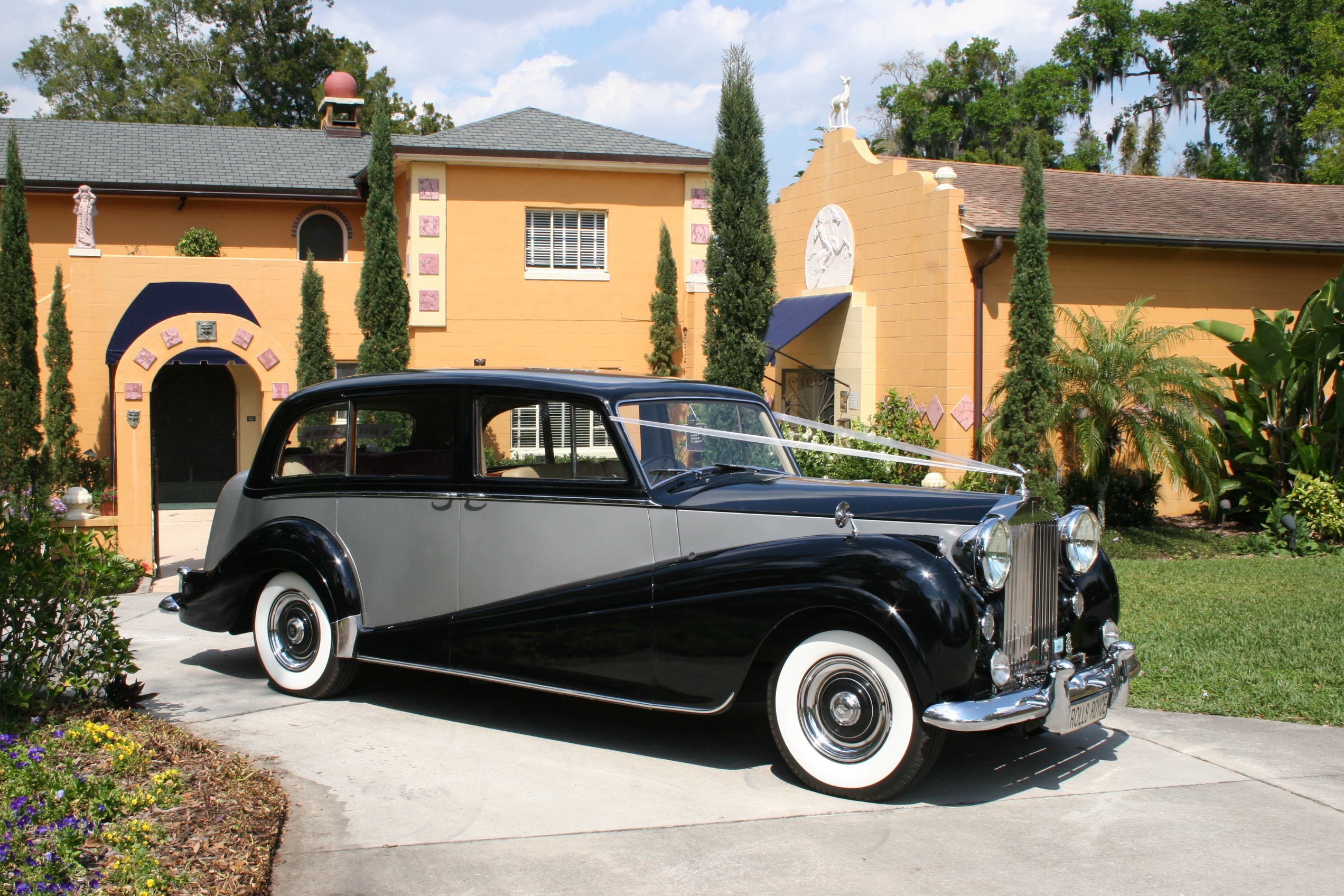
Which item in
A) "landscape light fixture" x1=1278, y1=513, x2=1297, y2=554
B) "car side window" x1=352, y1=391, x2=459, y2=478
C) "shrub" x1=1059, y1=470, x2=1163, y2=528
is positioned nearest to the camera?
"car side window" x1=352, y1=391, x2=459, y2=478

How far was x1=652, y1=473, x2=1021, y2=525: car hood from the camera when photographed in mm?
4824

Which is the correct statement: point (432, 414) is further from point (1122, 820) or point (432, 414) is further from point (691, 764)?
point (1122, 820)

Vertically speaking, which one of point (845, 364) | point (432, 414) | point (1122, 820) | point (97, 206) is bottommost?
point (1122, 820)

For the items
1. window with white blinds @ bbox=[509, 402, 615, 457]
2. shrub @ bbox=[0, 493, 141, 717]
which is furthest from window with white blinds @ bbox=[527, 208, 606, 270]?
shrub @ bbox=[0, 493, 141, 717]

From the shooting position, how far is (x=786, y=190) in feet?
58.3

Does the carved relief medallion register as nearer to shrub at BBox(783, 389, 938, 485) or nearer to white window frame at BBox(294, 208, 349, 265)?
shrub at BBox(783, 389, 938, 485)

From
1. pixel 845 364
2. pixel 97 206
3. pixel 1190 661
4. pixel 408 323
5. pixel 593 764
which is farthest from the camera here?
pixel 97 206

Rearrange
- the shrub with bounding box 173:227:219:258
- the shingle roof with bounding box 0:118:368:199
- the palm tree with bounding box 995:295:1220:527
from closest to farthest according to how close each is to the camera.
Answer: the palm tree with bounding box 995:295:1220:527, the shrub with bounding box 173:227:219:258, the shingle roof with bounding box 0:118:368:199

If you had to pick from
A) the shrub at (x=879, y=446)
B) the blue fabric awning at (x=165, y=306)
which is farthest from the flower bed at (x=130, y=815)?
the blue fabric awning at (x=165, y=306)

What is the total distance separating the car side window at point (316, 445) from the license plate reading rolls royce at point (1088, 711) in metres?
4.15

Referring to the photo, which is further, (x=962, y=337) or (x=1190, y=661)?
(x=962, y=337)

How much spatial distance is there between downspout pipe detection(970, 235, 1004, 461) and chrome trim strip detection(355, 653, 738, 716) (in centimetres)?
916

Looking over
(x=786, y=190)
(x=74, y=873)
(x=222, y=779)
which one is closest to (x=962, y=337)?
(x=786, y=190)

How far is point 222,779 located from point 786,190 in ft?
48.2
